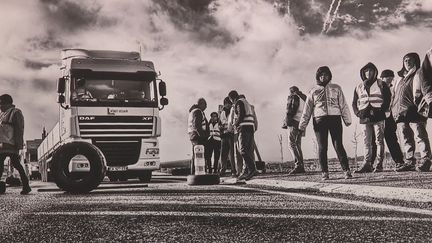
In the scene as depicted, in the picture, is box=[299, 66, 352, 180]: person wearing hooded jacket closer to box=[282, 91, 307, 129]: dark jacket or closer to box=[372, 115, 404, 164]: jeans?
box=[372, 115, 404, 164]: jeans

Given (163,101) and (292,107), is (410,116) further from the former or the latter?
(163,101)

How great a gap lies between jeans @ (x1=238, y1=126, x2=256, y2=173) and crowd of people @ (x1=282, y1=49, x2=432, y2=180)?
1144 mm

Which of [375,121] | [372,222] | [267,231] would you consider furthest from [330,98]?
[267,231]

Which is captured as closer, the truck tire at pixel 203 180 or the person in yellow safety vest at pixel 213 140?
the truck tire at pixel 203 180

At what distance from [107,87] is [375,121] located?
18.4 feet

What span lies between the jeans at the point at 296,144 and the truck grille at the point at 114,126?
3.18 meters

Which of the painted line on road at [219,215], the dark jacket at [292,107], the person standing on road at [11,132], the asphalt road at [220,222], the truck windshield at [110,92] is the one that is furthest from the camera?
the dark jacket at [292,107]

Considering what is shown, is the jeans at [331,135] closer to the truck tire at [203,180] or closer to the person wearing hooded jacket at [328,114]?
the person wearing hooded jacket at [328,114]

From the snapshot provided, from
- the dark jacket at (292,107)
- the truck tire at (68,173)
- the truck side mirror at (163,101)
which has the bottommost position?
the truck tire at (68,173)

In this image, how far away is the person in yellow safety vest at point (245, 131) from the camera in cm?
1066

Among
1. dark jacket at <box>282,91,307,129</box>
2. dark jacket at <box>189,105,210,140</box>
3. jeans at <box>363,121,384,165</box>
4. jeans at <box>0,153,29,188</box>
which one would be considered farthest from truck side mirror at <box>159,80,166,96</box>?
jeans at <box>363,121,384,165</box>

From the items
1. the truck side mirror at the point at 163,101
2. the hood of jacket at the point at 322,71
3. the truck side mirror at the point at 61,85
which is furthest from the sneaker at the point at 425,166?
the truck side mirror at the point at 61,85

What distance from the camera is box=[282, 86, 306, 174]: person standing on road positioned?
1232cm

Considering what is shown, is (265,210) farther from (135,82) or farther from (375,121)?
(135,82)
